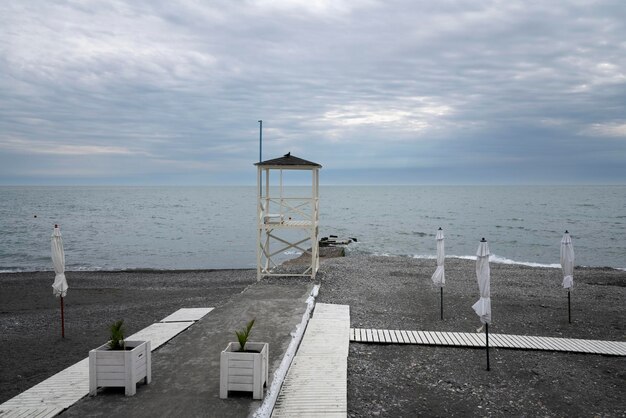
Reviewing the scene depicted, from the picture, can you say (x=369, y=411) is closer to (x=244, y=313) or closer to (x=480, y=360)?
(x=480, y=360)

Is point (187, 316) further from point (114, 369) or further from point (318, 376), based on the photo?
point (114, 369)

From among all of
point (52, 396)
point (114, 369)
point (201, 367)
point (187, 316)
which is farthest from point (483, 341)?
point (52, 396)

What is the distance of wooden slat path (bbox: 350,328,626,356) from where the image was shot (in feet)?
37.3

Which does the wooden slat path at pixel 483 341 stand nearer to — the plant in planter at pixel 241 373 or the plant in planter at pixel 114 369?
the plant in planter at pixel 241 373

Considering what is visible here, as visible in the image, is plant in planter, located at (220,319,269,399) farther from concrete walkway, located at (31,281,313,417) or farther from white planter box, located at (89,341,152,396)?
white planter box, located at (89,341,152,396)

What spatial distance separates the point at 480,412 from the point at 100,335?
11038 mm

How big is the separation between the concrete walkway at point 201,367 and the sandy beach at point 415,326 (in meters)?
2.00

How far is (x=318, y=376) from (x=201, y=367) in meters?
2.15

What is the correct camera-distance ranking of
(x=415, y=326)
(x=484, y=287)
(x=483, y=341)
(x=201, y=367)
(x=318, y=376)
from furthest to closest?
(x=415, y=326) → (x=483, y=341) → (x=484, y=287) → (x=318, y=376) → (x=201, y=367)

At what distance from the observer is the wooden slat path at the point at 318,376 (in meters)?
7.26

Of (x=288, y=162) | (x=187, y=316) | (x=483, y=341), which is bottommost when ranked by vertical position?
(x=483, y=341)

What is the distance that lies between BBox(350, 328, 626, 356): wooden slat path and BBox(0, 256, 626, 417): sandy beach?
0.22m

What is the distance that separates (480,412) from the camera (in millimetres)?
8242

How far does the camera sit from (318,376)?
853cm
